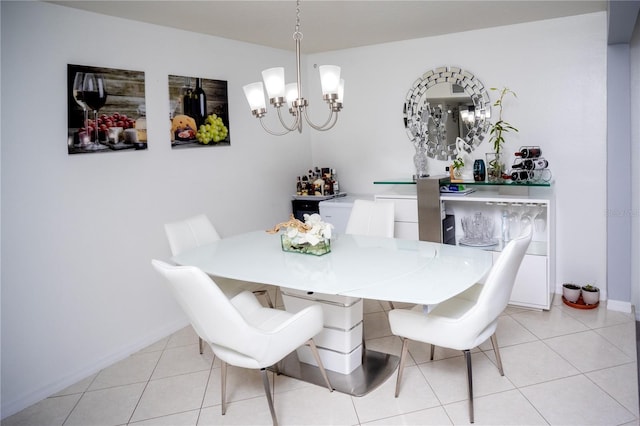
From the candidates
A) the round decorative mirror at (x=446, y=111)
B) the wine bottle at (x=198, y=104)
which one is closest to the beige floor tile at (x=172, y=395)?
the wine bottle at (x=198, y=104)

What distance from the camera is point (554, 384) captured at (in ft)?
8.37

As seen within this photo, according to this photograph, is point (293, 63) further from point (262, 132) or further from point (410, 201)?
point (410, 201)

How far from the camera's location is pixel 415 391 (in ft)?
8.41

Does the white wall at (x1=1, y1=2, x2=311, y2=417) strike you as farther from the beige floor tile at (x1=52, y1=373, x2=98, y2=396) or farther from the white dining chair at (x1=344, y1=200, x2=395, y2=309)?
the white dining chair at (x1=344, y1=200, x2=395, y2=309)

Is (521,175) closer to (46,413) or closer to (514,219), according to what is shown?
(514,219)

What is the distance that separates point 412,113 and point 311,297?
2.36 meters

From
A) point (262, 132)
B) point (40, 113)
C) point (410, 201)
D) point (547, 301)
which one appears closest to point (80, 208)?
point (40, 113)

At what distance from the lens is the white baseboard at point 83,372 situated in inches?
103

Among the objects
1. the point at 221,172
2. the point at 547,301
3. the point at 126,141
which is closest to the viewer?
the point at 126,141

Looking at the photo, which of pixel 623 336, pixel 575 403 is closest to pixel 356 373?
pixel 575 403

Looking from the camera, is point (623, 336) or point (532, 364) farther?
point (623, 336)

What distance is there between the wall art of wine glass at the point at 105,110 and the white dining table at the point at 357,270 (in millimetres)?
941

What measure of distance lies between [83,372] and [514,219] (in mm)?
3438

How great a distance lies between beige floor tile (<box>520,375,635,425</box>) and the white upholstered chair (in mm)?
1257
